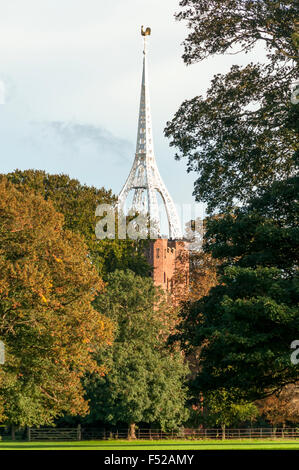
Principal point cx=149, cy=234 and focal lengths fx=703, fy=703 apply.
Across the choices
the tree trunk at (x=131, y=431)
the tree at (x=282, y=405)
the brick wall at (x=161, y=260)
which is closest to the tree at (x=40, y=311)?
the tree trunk at (x=131, y=431)

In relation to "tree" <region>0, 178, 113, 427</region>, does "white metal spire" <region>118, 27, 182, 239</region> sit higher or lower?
higher

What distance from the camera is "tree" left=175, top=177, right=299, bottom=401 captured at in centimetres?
2012

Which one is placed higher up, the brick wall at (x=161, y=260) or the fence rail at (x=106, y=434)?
the brick wall at (x=161, y=260)

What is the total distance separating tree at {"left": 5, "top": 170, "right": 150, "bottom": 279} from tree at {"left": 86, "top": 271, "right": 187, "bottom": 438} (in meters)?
2.18

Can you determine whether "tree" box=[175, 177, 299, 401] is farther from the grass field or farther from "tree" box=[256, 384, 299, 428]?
"tree" box=[256, 384, 299, 428]

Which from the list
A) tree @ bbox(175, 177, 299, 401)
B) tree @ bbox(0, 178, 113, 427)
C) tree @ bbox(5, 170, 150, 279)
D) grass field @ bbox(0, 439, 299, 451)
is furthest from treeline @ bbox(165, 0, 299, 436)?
tree @ bbox(5, 170, 150, 279)

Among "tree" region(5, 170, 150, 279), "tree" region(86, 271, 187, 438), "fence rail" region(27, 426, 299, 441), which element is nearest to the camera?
"tree" region(5, 170, 150, 279)

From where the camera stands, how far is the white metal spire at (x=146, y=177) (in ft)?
325

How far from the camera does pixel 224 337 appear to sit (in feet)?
66.2

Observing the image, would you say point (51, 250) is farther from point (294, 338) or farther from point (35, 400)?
point (294, 338)

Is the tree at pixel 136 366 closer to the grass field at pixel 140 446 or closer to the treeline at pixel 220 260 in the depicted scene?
the grass field at pixel 140 446

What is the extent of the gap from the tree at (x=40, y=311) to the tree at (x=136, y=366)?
15011mm
